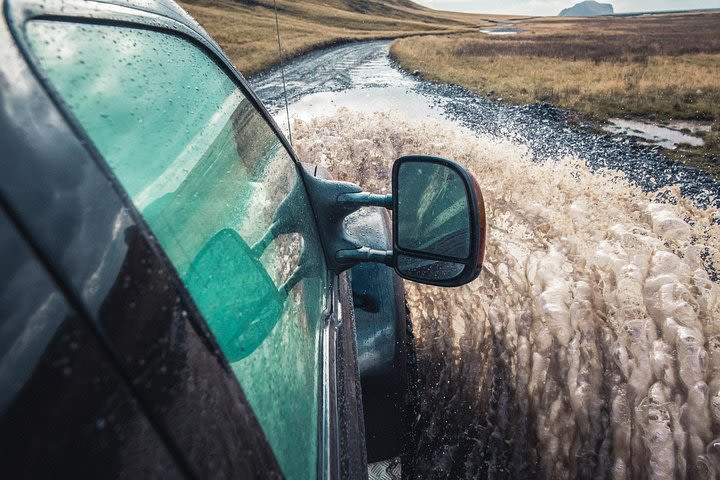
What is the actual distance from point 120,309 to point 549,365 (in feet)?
8.37

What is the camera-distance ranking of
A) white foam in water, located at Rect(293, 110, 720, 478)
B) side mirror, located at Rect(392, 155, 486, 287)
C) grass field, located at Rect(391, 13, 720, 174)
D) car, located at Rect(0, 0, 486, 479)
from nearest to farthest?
car, located at Rect(0, 0, 486, 479), side mirror, located at Rect(392, 155, 486, 287), white foam in water, located at Rect(293, 110, 720, 478), grass field, located at Rect(391, 13, 720, 174)

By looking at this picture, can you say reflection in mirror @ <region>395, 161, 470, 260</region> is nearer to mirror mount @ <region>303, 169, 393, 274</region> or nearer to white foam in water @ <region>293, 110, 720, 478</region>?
mirror mount @ <region>303, 169, 393, 274</region>

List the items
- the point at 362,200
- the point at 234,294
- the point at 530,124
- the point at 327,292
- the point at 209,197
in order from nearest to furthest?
the point at 234,294 < the point at 209,197 < the point at 327,292 < the point at 362,200 < the point at 530,124

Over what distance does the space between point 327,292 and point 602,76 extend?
68.5 feet

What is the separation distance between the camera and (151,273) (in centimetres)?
55

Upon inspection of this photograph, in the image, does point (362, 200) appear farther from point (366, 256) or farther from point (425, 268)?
point (425, 268)

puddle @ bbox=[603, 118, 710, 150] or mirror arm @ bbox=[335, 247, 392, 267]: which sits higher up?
mirror arm @ bbox=[335, 247, 392, 267]

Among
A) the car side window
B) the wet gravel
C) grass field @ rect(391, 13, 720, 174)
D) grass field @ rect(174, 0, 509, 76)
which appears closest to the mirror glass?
the car side window

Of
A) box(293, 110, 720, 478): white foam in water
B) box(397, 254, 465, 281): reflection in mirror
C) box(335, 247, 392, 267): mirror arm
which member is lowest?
box(293, 110, 720, 478): white foam in water

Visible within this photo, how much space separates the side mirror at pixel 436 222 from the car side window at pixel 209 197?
40 cm

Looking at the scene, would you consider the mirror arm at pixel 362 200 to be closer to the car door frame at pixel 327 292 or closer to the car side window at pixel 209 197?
the car door frame at pixel 327 292

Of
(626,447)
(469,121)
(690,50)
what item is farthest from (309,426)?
(690,50)

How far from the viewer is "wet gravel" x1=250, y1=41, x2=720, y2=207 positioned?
8.21m

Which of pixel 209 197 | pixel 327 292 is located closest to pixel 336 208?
pixel 327 292
